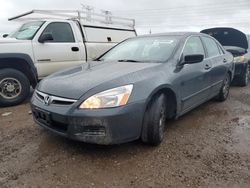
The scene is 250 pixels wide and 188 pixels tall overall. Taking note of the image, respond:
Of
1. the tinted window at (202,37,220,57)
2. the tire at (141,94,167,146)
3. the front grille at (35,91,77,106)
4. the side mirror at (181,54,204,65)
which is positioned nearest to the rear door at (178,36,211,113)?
the side mirror at (181,54,204,65)

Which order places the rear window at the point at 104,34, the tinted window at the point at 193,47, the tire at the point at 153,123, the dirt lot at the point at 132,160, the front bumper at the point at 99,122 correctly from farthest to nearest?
the rear window at the point at 104,34 → the tinted window at the point at 193,47 → the tire at the point at 153,123 → the front bumper at the point at 99,122 → the dirt lot at the point at 132,160

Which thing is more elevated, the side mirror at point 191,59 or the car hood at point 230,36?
the side mirror at point 191,59

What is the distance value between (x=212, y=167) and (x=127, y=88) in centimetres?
131

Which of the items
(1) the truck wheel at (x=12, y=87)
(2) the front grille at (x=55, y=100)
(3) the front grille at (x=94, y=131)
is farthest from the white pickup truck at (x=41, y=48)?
(3) the front grille at (x=94, y=131)

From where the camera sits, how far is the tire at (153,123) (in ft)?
10.6

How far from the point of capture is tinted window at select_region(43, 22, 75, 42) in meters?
6.18

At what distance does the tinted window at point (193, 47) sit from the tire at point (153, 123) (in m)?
1.13

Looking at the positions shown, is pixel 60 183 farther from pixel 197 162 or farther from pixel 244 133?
pixel 244 133

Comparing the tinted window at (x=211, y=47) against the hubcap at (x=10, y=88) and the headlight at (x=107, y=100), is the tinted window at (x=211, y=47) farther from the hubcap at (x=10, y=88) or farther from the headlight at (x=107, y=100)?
the hubcap at (x=10, y=88)

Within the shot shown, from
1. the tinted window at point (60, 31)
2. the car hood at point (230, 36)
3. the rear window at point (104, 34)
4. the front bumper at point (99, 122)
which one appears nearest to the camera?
the front bumper at point (99, 122)

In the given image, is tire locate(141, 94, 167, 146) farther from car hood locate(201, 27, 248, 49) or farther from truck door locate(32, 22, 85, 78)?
car hood locate(201, 27, 248, 49)

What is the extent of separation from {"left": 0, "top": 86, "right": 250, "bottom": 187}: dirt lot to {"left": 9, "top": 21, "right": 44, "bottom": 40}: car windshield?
2.41 metres

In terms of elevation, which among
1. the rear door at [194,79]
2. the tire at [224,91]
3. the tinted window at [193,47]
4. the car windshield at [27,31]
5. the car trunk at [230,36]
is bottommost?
the tire at [224,91]

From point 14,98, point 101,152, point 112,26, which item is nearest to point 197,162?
point 101,152
